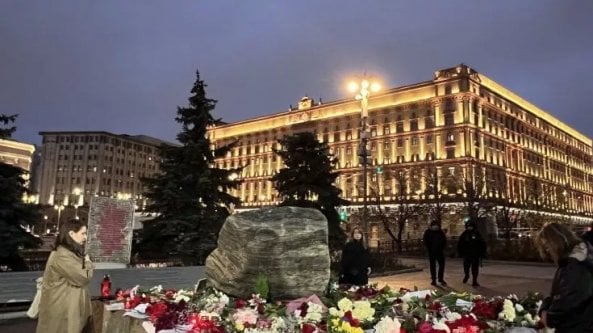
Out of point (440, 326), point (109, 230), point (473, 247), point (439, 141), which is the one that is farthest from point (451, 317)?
point (439, 141)

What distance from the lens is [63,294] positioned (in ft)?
17.6

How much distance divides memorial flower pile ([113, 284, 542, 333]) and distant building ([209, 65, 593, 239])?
57.8 meters

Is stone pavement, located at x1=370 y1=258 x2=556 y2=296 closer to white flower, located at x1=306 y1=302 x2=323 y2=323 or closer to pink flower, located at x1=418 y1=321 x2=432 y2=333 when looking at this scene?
white flower, located at x1=306 y1=302 x2=323 y2=323

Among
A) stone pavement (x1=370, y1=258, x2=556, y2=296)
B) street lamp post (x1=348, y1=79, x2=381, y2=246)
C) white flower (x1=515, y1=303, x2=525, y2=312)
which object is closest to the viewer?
white flower (x1=515, y1=303, x2=525, y2=312)

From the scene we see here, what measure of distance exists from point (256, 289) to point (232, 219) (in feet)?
3.46

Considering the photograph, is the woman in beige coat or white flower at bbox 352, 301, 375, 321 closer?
white flower at bbox 352, 301, 375, 321

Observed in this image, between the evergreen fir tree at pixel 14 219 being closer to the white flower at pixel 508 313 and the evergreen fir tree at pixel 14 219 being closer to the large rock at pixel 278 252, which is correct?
the large rock at pixel 278 252

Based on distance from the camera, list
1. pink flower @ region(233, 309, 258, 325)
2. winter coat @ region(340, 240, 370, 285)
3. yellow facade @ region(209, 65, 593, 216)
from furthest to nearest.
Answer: yellow facade @ region(209, 65, 593, 216), winter coat @ region(340, 240, 370, 285), pink flower @ region(233, 309, 258, 325)

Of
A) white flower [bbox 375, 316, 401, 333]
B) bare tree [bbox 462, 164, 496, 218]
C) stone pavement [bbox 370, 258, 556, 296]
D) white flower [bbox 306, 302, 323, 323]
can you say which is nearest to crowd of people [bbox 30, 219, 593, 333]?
white flower [bbox 375, 316, 401, 333]

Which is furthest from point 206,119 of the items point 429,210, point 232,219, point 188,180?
point 429,210

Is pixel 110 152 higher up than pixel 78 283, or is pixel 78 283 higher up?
pixel 110 152

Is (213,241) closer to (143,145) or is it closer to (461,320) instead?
(461,320)

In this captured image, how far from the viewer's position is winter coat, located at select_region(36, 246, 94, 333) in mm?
5320

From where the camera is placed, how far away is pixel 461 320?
430cm
